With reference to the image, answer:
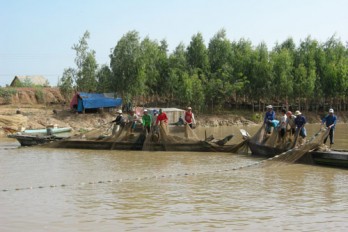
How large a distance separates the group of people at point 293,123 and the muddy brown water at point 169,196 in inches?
59.2

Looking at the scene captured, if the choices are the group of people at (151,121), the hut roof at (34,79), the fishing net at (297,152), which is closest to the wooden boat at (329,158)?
the fishing net at (297,152)

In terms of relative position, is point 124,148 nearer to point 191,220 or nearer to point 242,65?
point 191,220

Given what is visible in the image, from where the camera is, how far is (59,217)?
775cm

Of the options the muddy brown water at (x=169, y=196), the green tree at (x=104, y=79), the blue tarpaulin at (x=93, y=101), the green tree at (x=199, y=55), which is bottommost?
the muddy brown water at (x=169, y=196)

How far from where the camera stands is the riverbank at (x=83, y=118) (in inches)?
1273

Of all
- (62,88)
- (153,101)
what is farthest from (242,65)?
(62,88)

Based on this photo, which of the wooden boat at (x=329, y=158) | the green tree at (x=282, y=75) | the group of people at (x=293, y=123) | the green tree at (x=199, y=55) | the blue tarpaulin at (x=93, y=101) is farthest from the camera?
the green tree at (x=199, y=55)

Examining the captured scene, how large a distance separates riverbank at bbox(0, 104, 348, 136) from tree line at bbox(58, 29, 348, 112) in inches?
67.8

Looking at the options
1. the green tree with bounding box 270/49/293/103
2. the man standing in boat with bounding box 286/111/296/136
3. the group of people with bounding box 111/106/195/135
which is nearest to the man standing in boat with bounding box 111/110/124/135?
the group of people with bounding box 111/106/195/135

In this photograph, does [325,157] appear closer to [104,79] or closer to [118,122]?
[118,122]

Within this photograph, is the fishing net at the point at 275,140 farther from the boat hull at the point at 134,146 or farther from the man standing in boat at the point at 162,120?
the man standing in boat at the point at 162,120

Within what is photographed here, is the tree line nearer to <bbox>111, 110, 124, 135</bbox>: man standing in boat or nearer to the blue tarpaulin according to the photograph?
the blue tarpaulin

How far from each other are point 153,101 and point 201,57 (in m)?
6.86

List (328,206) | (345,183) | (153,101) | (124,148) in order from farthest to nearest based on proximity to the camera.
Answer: (153,101)
(124,148)
(345,183)
(328,206)
